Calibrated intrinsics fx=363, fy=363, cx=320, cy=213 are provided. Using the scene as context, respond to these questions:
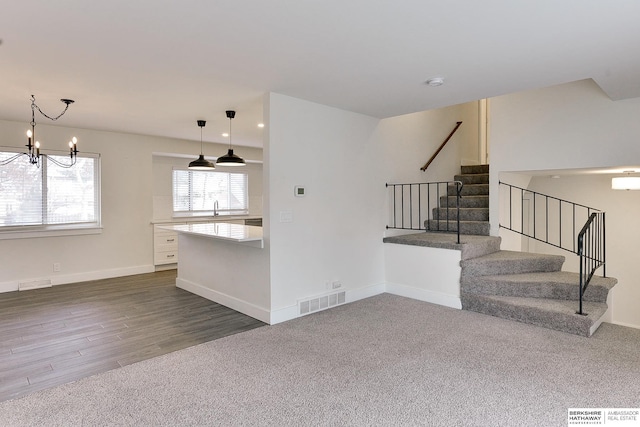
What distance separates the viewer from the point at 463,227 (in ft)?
17.6

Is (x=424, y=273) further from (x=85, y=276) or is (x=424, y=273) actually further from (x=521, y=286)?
(x=85, y=276)

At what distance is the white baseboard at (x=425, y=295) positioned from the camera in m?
4.38

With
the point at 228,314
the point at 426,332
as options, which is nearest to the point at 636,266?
→ the point at 426,332

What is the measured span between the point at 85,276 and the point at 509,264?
6.25 m

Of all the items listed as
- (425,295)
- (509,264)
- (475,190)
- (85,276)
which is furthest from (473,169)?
(85,276)

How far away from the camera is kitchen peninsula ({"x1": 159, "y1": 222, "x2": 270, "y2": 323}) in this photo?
394 centimetres

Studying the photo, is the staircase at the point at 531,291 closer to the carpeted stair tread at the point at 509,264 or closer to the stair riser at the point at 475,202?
the carpeted stair tread at the point at 509,264

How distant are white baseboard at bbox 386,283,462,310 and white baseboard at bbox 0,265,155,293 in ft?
14.2

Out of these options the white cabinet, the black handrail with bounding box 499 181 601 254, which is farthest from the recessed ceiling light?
the white cabinet

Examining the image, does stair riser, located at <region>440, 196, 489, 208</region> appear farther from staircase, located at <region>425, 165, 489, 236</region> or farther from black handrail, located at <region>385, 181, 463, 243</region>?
black handrail, located at <region>385, 181, 463, 243</region>

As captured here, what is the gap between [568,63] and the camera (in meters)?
2.95

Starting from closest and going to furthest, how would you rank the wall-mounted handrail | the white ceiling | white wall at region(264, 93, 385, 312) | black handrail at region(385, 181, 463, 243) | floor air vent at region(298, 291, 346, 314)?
1. the white ceiling
2. white wall at region(264, 93, 385, 312)
3. floor air vent at region(298, 291, 346, 314)
4. black handrail at region(385, 181, 463, 243)
5. the wall-mounted handrail

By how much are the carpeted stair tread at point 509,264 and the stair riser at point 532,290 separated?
128 millimetres

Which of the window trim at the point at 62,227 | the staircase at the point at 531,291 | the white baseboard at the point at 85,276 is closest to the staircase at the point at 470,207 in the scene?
the staircase at the point at 531,291
